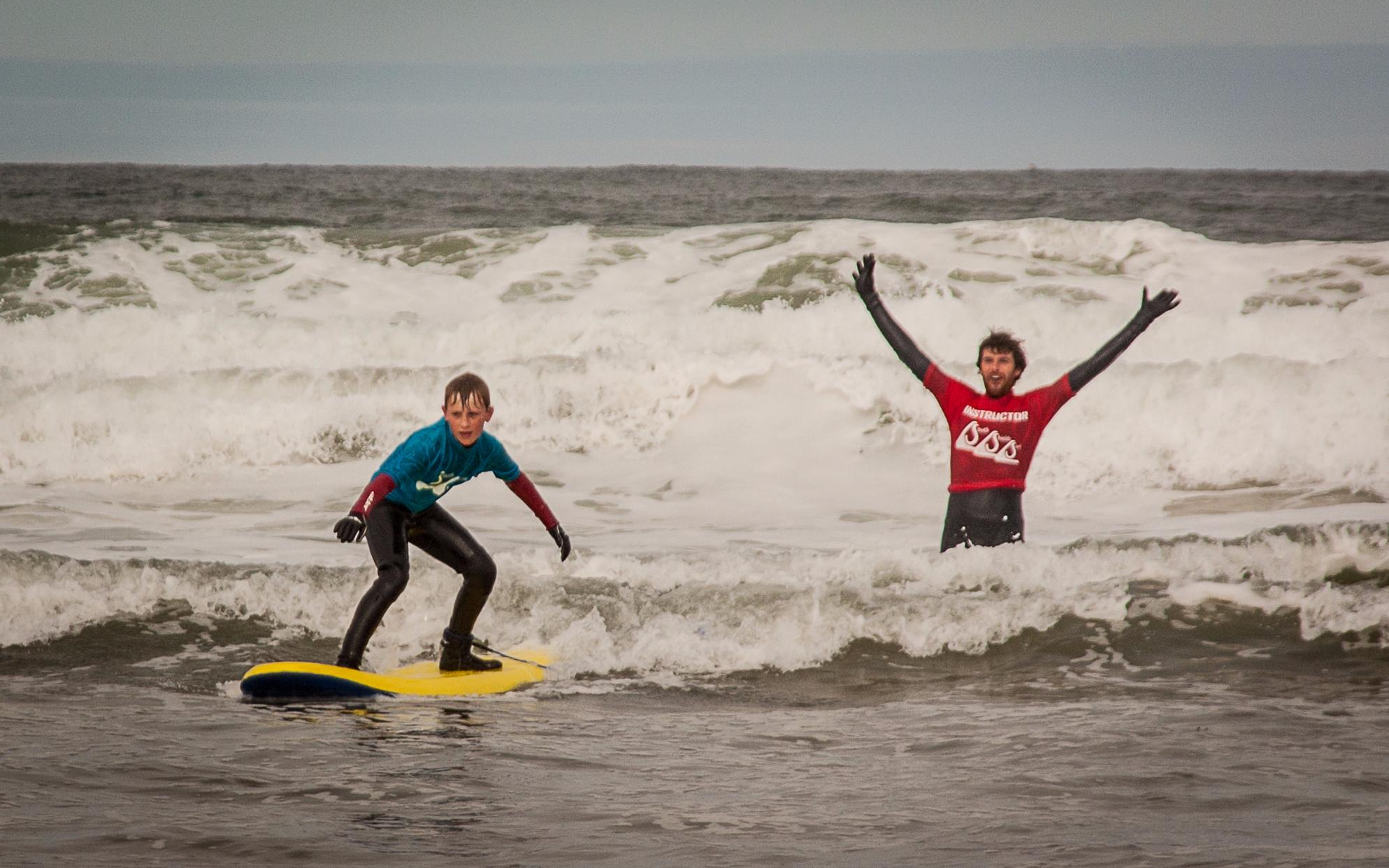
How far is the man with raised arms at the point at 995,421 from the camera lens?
6285mm

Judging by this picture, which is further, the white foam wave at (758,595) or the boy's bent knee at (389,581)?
the white foam wave at (758,595)

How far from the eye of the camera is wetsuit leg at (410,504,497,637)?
6219 mm

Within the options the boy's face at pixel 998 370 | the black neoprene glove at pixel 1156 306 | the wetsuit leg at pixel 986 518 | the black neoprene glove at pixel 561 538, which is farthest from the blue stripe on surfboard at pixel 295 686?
the black neoprene glove at pixel 1156 306

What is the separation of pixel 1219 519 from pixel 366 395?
27.1ft

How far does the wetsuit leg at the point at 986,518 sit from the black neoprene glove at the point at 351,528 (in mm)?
2702

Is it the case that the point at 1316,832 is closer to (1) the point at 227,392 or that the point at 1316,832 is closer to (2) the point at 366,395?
(2) the point at 366,395

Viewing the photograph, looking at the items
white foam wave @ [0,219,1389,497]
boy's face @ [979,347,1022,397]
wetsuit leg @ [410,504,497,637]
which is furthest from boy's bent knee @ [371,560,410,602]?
white foam wave @ [0,219,1389,497]

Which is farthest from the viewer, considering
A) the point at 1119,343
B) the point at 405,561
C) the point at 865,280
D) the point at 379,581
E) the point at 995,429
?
the point at 865,280

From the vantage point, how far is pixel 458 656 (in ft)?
20.9

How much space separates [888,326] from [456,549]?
2354 mm

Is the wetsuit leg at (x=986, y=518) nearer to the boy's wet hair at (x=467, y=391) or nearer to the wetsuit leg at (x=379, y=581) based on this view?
the boy's wet hair at (x=467, y=391)

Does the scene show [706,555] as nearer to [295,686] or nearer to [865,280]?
[865,280]

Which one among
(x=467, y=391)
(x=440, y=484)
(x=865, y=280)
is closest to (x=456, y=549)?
(x=440, y=484)

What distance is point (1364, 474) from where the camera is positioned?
1067 centimetres
